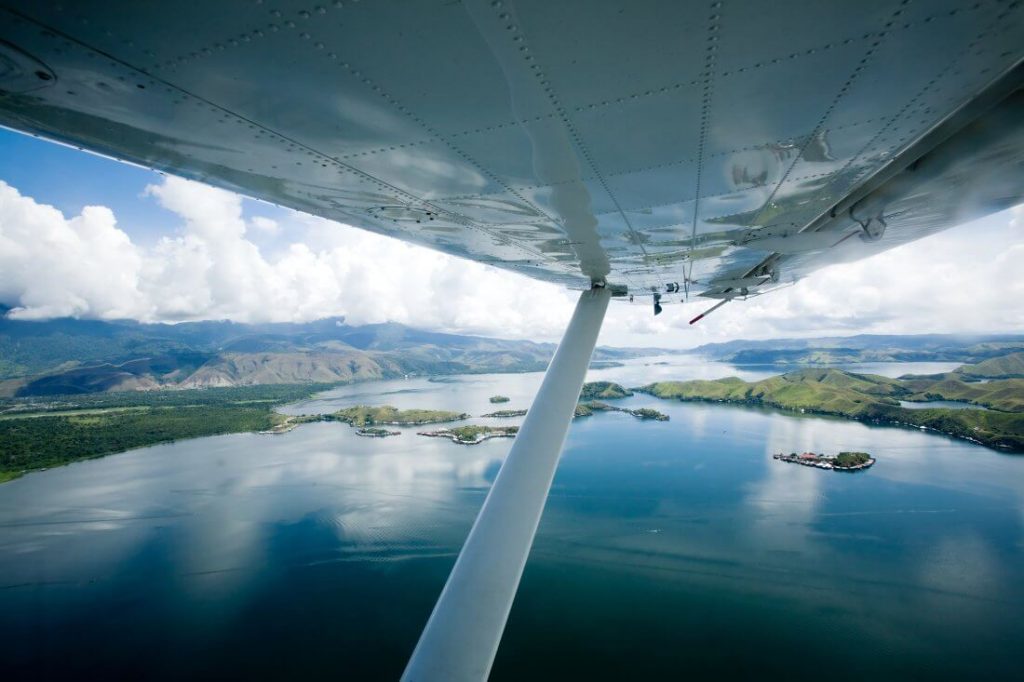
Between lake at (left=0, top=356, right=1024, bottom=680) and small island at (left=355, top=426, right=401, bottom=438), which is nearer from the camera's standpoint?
lake at (left=0, top=356, right=1024, bottom=680)

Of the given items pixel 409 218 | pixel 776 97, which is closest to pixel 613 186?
pixel 776 97

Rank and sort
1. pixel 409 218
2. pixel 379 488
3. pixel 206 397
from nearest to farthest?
pixel 409 218 → pixel 379 488 → pixel 206 397

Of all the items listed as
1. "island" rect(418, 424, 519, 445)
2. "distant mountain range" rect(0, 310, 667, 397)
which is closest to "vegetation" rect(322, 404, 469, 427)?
"island" rect(418, 424, 519, 445)

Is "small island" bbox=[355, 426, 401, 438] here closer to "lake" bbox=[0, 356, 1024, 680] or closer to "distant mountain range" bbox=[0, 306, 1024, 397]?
"lake" bbox=[0, 356, 1024, 680]

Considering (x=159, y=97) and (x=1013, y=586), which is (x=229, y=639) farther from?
(x=1013, y=586)

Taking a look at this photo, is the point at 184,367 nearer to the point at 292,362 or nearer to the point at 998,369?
the point at 292,362

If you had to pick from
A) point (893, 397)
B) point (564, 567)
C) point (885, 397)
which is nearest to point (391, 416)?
point (564, 567)
